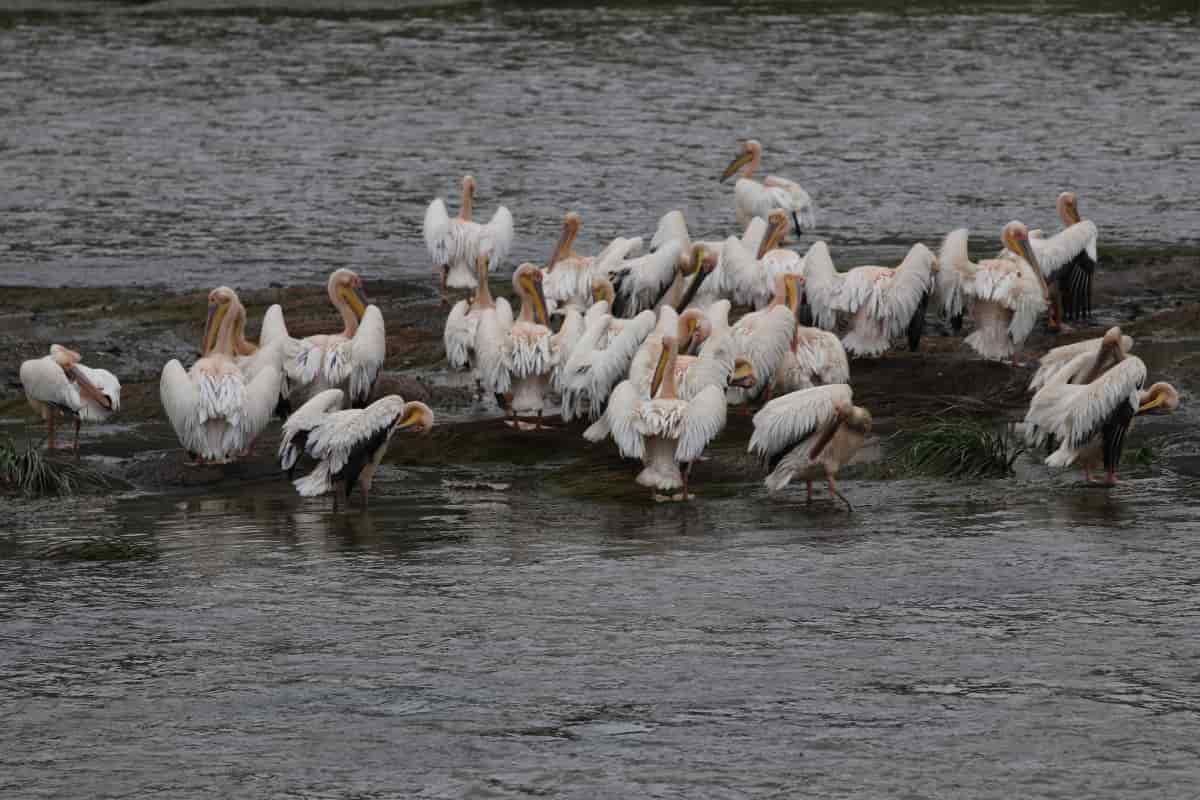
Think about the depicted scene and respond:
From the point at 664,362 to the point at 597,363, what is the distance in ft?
2.47

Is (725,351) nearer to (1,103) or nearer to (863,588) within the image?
(863,588)

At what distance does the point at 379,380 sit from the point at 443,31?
24244 millimetres

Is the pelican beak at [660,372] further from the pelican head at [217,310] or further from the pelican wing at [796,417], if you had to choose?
the pelican head at [217,310]

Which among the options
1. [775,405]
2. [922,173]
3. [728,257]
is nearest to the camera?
[775,405]

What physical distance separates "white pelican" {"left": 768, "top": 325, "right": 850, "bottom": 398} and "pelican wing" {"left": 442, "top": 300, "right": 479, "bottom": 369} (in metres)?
1.92

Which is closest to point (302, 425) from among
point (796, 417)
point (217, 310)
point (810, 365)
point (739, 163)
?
point (217, 310)

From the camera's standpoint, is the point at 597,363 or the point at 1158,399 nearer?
the point at 1158,399

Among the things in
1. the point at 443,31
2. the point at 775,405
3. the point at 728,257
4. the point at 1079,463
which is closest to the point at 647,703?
the point at 775,405

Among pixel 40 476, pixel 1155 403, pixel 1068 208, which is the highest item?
pixel 1068 208

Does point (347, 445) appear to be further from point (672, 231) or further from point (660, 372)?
point (672, 231)

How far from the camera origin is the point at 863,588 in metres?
8.81

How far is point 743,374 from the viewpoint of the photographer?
11.6 metres

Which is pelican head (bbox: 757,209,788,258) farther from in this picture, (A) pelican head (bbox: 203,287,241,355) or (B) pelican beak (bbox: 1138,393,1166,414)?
(B) pelican beak (bbox: 1138,393,1166,414)

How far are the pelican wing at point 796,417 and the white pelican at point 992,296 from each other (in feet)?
10.4
